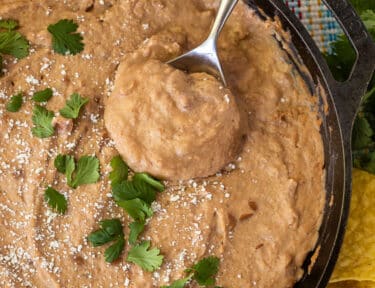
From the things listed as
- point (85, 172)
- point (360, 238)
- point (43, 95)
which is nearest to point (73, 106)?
point (43, 95)

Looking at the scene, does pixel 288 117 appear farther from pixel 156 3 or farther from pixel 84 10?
pixel 84 10

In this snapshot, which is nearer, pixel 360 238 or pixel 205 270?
pixel 205 270

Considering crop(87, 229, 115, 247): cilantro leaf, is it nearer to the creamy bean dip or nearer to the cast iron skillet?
the creamy bean dip

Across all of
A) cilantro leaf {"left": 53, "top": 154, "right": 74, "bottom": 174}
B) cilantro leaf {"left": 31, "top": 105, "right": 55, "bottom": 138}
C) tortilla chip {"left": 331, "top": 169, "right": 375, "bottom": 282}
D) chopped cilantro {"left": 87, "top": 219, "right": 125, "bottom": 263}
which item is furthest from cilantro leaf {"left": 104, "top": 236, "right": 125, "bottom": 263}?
tortilla chip {"left": 331, "top": 169, "right": 375, "bottom": 282}

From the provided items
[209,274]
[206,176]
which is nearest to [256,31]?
[206,176]

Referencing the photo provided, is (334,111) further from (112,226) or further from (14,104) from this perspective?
(14,104)

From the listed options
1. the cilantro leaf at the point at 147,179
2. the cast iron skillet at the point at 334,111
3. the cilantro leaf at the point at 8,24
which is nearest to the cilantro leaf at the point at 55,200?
the cilantro leaf at the point at 147,179
